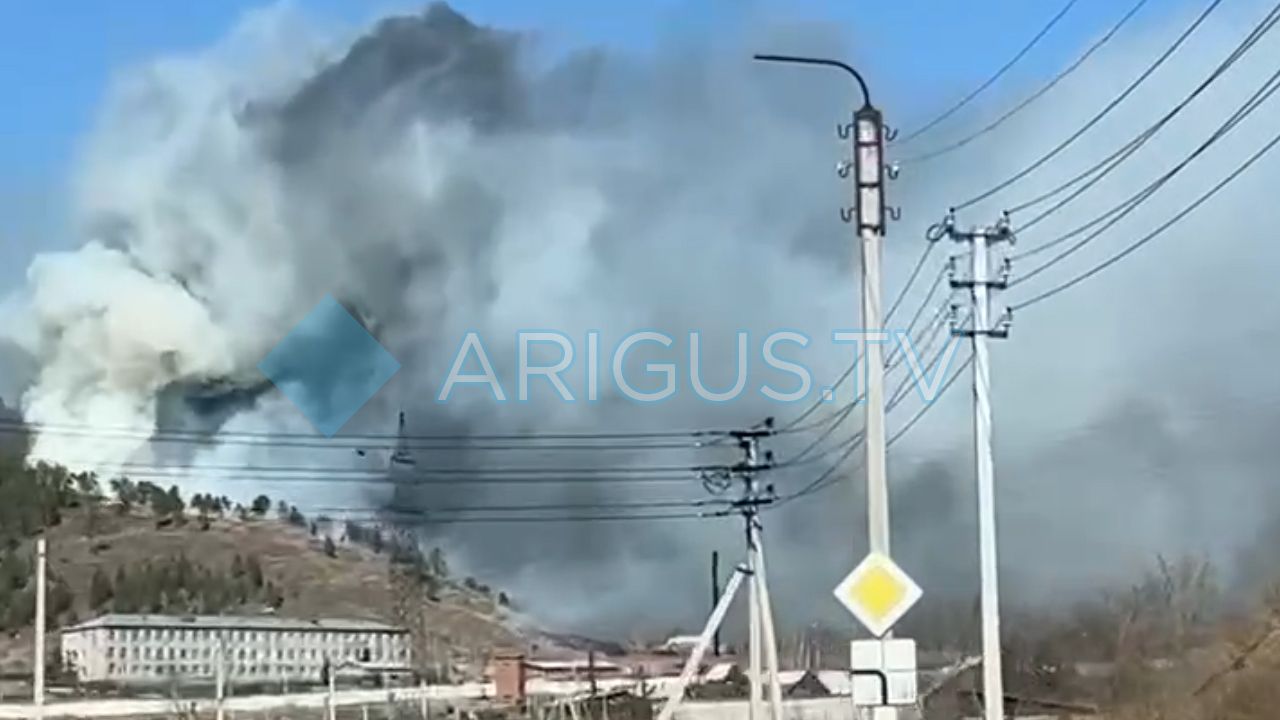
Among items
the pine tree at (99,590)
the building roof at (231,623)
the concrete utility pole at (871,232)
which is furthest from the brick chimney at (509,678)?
the concrete utility pole at (871,232)

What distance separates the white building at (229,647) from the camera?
90.2m

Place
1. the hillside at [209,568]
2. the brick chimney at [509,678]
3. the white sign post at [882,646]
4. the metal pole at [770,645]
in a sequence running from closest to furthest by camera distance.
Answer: the white sign post at [882,646] → the metal pole at [770,645] → the brick chimney at [509,678] → the hillside at [209,568]

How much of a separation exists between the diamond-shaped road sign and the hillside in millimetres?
73395

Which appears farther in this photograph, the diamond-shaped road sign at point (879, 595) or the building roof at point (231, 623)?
the building roof at point (231, 623)

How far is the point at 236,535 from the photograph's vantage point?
12031cm

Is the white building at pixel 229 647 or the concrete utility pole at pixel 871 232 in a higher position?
the concrete utility pole at pixel 871 232

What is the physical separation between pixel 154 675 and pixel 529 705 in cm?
2830

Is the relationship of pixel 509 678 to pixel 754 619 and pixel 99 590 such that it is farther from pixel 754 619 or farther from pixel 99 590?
pixel 99 590

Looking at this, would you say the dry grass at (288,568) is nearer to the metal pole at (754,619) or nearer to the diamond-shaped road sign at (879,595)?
the metal pole at (754,619)

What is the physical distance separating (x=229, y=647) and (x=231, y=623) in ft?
18.9

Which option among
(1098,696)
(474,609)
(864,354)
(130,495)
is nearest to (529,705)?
(1098,696)

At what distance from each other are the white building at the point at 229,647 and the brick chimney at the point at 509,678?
13845 mm

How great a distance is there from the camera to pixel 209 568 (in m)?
110

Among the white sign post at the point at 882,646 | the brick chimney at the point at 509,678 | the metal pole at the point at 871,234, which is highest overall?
the metal pole at the point at 871,234
